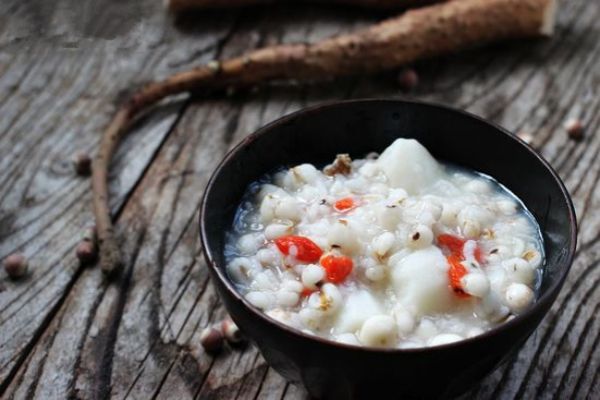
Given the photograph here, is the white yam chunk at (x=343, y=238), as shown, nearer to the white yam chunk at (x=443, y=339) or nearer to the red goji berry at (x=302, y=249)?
the red goji berry at (x=302, y=249)

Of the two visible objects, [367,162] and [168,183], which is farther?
[168,183]

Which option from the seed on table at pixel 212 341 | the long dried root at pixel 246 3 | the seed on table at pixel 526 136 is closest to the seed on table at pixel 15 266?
the seed on table at pixel 212 341

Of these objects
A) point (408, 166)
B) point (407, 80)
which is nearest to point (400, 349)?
point (408, 166)

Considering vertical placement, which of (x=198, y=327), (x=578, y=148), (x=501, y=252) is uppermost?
(x=501, y=252)

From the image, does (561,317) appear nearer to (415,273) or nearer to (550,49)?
(415,273)

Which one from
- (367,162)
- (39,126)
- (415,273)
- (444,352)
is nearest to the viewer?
(444,352)

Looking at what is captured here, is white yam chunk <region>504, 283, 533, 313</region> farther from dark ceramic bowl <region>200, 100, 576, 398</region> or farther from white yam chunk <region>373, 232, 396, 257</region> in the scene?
white yam chunk <region>373, 232, 396, 257</region>

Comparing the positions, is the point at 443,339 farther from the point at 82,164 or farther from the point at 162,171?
the point at 82,164

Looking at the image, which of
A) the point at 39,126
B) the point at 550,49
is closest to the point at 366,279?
the point at 39,126
